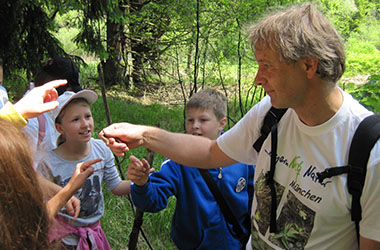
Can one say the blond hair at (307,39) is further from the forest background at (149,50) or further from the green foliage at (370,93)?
the green foliage at (370,93)

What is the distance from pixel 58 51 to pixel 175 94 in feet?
16.4

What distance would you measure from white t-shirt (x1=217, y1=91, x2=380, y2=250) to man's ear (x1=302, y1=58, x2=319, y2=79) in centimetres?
19

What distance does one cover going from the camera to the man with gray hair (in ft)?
4.85

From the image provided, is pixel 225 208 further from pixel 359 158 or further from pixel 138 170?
pixel 359 158

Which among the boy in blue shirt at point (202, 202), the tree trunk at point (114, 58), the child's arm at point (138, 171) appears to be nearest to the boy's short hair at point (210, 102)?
the boy in blue shirt at point (202, 202)

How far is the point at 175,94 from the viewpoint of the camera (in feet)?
35.8

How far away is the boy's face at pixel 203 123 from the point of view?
2592mm

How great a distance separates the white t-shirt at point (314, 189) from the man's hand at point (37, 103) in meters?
1.07

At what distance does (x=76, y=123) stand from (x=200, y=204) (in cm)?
99

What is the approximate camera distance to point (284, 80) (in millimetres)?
1607

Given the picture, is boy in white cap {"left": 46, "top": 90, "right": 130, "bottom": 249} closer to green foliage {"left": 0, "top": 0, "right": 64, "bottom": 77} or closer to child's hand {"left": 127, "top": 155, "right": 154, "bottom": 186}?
child's hand {"left": 127, "top": 155, "right": 154, "bottom": 186}

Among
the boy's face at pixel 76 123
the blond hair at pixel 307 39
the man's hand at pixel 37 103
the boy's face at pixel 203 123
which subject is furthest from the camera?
the boy's face at pixel 203 123

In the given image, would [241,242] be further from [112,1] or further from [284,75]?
[112,1]

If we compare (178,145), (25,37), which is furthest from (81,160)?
(25,37)
